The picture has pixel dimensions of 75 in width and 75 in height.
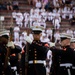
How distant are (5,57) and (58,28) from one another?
1469 cm

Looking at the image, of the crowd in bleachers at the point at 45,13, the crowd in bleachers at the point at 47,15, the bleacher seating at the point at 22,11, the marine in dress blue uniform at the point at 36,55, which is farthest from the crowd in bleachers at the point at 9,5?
the marine in dress blue uniform at the point at 36,55

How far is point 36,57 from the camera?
29.4 ft

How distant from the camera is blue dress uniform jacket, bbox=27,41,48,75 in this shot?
8914mm

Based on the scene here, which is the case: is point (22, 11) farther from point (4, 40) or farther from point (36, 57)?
point (4, 40)

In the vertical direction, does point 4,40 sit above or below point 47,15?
above

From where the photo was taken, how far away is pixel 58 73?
29.3ft

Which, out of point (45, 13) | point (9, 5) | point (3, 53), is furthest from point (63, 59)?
point (9, 5)

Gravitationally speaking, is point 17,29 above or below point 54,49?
below

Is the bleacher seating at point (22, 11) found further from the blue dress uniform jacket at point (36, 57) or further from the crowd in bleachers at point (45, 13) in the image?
the blue dress uniform jacket at point (36, 57)

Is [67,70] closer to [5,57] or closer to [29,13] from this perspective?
[5,57]

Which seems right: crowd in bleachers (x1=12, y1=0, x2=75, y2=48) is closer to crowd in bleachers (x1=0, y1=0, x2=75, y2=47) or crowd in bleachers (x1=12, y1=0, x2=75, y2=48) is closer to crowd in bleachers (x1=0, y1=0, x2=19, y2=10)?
crowd in bleachers (x1=0, y1=0, x2=75, y2=47)

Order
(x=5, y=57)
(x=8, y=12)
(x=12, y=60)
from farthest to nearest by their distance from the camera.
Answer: (x=8, y=12)
(x=12, y=60)
(x=5, y=57)

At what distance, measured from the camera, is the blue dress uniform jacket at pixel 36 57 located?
29.2 ft

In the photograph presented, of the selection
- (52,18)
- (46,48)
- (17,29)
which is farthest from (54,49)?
(52,18)
